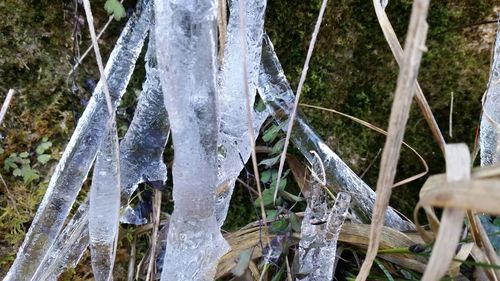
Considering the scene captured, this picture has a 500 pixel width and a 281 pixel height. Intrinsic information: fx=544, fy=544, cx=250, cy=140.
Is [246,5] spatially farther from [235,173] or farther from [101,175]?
[101,175]

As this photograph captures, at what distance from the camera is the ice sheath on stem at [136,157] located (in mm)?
1223

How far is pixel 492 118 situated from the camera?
1.27 meters

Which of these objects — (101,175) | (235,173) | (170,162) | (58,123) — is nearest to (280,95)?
(235,173)

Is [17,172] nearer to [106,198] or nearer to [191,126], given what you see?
[106,198]

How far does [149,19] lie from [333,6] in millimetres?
457

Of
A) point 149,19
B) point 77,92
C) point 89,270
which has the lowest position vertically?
point 89,270

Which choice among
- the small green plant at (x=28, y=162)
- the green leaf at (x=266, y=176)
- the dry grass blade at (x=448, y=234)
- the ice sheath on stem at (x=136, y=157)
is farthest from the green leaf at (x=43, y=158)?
the dry grass blade at (x=448, y=234)

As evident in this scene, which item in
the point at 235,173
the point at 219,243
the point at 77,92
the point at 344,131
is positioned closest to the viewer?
the point at 219,243

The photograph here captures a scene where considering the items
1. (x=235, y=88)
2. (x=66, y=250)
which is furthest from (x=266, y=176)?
(x=66, y=250)

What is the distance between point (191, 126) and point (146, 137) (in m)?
0.26

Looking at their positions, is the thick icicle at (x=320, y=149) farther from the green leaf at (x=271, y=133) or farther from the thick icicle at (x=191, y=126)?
the thick icicle at (x=191, y=126)

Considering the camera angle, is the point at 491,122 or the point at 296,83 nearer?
the point at 491,122

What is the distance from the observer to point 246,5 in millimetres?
1172

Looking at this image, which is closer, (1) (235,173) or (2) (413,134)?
(1) (235,173)
